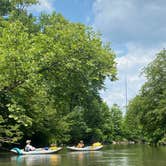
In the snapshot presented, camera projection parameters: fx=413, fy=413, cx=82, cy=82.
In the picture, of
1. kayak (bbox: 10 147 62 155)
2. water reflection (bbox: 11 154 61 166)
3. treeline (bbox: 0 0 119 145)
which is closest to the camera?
treeline (bbox: 0 0 119 145)

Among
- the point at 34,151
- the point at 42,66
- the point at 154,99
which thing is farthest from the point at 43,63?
the point at 154,99

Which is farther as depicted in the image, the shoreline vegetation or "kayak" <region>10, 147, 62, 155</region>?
"kayak" <region>10, 147, 62, 155</region>

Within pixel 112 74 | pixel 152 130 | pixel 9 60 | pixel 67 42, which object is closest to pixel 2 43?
pixel 9 60

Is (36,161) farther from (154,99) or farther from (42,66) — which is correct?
(154,99)

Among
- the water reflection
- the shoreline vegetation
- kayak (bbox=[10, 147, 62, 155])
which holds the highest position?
the shoreline vegetation

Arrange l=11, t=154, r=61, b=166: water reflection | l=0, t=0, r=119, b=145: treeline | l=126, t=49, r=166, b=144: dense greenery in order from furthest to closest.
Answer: l=126, t=49, r=166, b=144: dense greenery
l=11, t=154, r=61, b=166: water reflection
l=0, t=0, r=119, b=145: treeline

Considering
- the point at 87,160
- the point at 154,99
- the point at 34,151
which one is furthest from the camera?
the point at 154,99

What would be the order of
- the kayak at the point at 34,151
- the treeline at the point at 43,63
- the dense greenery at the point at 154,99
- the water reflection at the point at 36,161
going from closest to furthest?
1. the treeline at the point at 43,63
2. the water reflection at the point at 36,161
3. the kayak at the point at 34,151
4. the dense greenery at the point at 154,99

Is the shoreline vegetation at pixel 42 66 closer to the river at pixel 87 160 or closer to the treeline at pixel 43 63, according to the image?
the treeline at pixel 43 63

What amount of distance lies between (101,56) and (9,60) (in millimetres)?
8521

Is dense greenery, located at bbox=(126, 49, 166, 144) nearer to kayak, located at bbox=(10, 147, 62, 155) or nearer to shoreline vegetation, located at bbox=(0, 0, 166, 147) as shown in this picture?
shoreline vegetation, located at bbox=(0, 0, 166, 147)

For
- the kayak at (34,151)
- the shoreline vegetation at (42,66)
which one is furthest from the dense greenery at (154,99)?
the kayak at (34,151)

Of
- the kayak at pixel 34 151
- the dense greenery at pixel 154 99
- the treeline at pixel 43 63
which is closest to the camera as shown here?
the treeline at pixel 43 63

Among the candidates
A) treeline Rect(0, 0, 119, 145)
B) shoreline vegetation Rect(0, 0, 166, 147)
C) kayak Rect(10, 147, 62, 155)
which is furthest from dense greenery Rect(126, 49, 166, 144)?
kayak Rect(10, 147, 62, 155)
